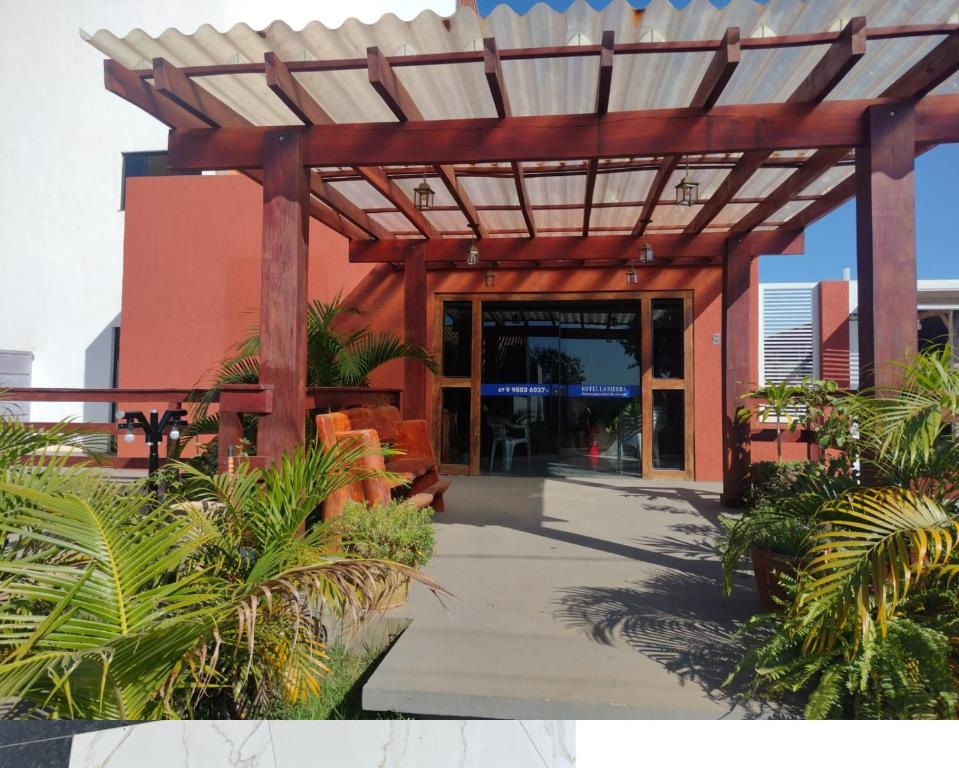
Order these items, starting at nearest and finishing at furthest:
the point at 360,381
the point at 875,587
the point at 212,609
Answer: the point at 212,609
the point at 875,587
the point at 360,381

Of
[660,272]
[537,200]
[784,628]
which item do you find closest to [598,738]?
[784,628]

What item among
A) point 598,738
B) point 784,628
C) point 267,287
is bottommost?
point 598,738

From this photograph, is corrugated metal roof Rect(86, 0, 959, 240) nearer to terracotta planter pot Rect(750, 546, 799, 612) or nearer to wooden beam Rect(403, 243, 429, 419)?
wooden beam Rect(403, 243, 429, 419)

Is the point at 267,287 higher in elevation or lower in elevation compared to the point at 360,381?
higher

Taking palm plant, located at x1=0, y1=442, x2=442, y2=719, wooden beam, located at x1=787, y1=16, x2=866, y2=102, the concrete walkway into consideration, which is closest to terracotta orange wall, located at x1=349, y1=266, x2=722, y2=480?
the concrete walkway

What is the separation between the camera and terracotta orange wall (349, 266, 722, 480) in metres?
7.85

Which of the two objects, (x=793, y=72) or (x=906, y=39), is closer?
(x=906, y=39)

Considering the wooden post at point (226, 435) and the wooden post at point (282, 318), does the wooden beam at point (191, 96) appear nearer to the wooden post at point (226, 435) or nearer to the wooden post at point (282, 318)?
the wooden post at point (282, 318)

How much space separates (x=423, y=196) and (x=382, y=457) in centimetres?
236

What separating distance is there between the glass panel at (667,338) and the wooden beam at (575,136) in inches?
174

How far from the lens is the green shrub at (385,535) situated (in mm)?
2961

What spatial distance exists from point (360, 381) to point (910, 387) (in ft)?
16.5

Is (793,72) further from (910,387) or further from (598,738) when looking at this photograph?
(598,738)

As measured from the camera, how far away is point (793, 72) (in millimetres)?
3945
